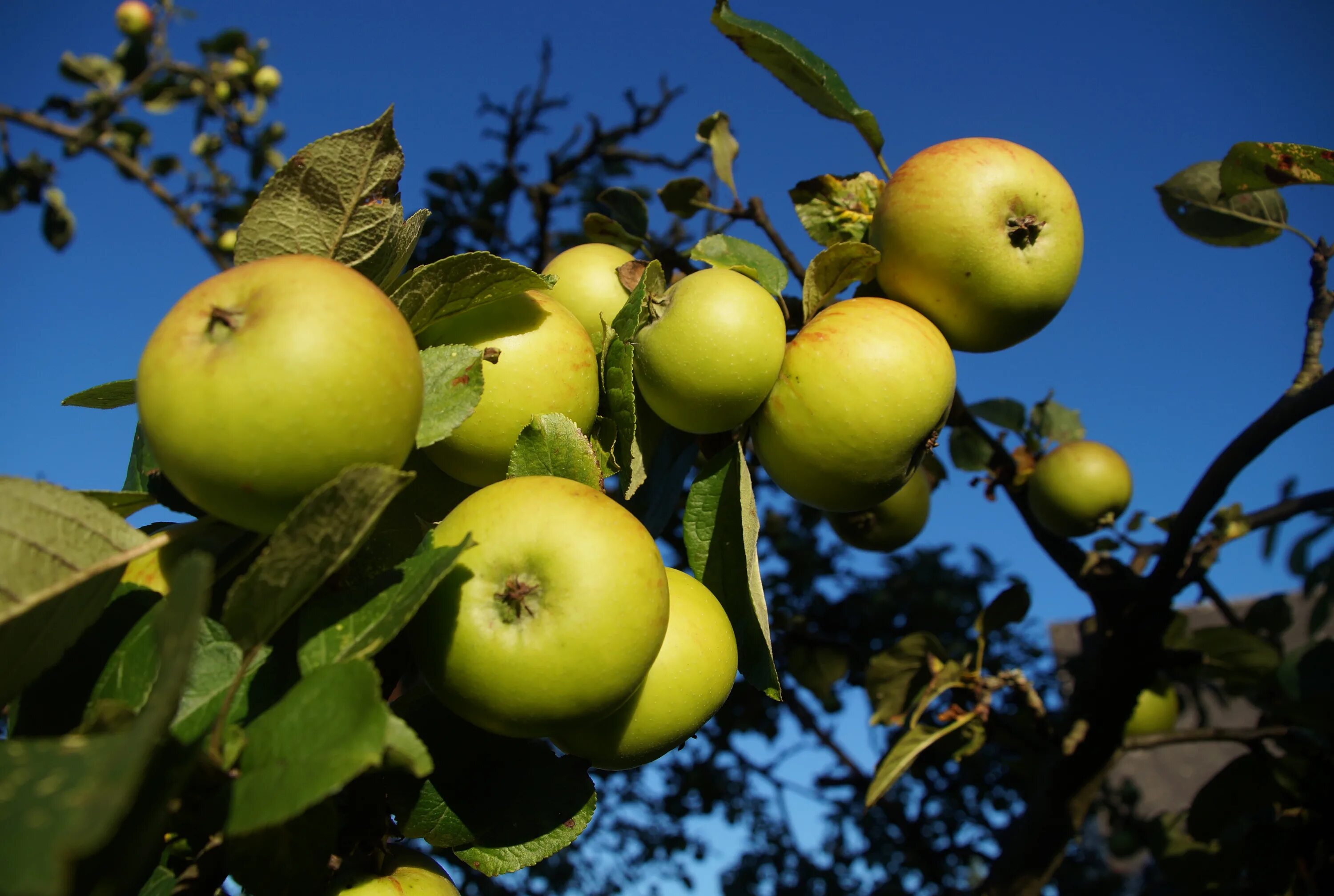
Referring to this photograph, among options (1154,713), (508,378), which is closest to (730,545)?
(508,378)

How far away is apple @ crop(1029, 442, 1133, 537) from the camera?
5.90 ft

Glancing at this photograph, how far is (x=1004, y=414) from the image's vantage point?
81.4 inches

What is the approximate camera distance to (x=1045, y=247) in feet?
3.62

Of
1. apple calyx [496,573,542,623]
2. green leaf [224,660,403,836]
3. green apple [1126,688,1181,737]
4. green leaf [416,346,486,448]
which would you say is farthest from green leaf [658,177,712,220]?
green apple [1126,688,1181,737]

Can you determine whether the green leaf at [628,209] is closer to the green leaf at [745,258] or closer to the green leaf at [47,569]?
the green leaf at [745,258]

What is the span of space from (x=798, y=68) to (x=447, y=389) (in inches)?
29.3

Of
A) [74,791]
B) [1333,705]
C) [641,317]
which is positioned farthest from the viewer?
[1333,705]

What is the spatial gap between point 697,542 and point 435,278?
44 centimetres

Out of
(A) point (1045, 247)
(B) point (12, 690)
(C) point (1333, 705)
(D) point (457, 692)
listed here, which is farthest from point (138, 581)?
(C) point (1333, 705)

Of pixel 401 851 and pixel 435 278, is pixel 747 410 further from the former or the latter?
pixel 401 851

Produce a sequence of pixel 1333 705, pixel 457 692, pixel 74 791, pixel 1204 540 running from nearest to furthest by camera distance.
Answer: pixel 74 791, pixel 457 692, pixel 1204 540, pixel 1333 705

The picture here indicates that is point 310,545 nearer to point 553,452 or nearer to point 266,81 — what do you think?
point 553,452

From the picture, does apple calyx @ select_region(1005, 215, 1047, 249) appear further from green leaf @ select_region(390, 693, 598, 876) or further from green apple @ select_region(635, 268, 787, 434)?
green leaf @ select_region(390, 693, 598, 876)

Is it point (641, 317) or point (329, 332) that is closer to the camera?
point (329, 332)
